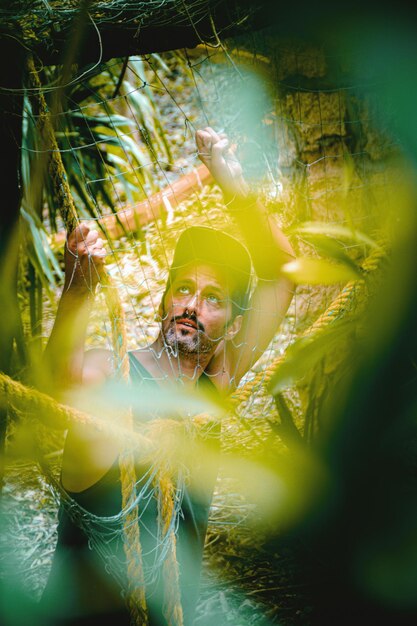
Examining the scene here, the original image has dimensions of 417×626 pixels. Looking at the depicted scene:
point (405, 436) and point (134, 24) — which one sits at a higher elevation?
point (134, 24)

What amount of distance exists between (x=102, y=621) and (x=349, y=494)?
89 cm

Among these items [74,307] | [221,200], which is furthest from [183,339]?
[221,200]

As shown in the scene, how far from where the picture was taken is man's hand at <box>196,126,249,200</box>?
100 cm

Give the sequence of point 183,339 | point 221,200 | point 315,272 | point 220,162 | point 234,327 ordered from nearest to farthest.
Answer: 1. point 315,272
2. point 220,162
3. point 183,339
4. point 234,327
5. point 221,200

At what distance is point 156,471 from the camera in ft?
2.92

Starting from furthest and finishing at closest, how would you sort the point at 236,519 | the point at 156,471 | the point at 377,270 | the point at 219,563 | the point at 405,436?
the point at 236,519 < the point at 219,563 < the point at 156,471 < the point at 377,270 < the point at 405,436

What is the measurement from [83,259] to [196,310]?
34 cm

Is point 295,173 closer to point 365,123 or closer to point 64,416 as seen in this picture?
point 365,123

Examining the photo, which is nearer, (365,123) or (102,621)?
(102,621)

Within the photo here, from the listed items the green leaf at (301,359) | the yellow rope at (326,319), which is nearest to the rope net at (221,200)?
the yellow rope at (326,319)

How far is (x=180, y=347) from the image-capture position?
115cm

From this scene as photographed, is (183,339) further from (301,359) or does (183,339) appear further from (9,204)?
(301,359)

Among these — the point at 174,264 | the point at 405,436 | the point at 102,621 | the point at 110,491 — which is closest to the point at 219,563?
the point at 102,621

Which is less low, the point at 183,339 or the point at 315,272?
the point at 315,272
